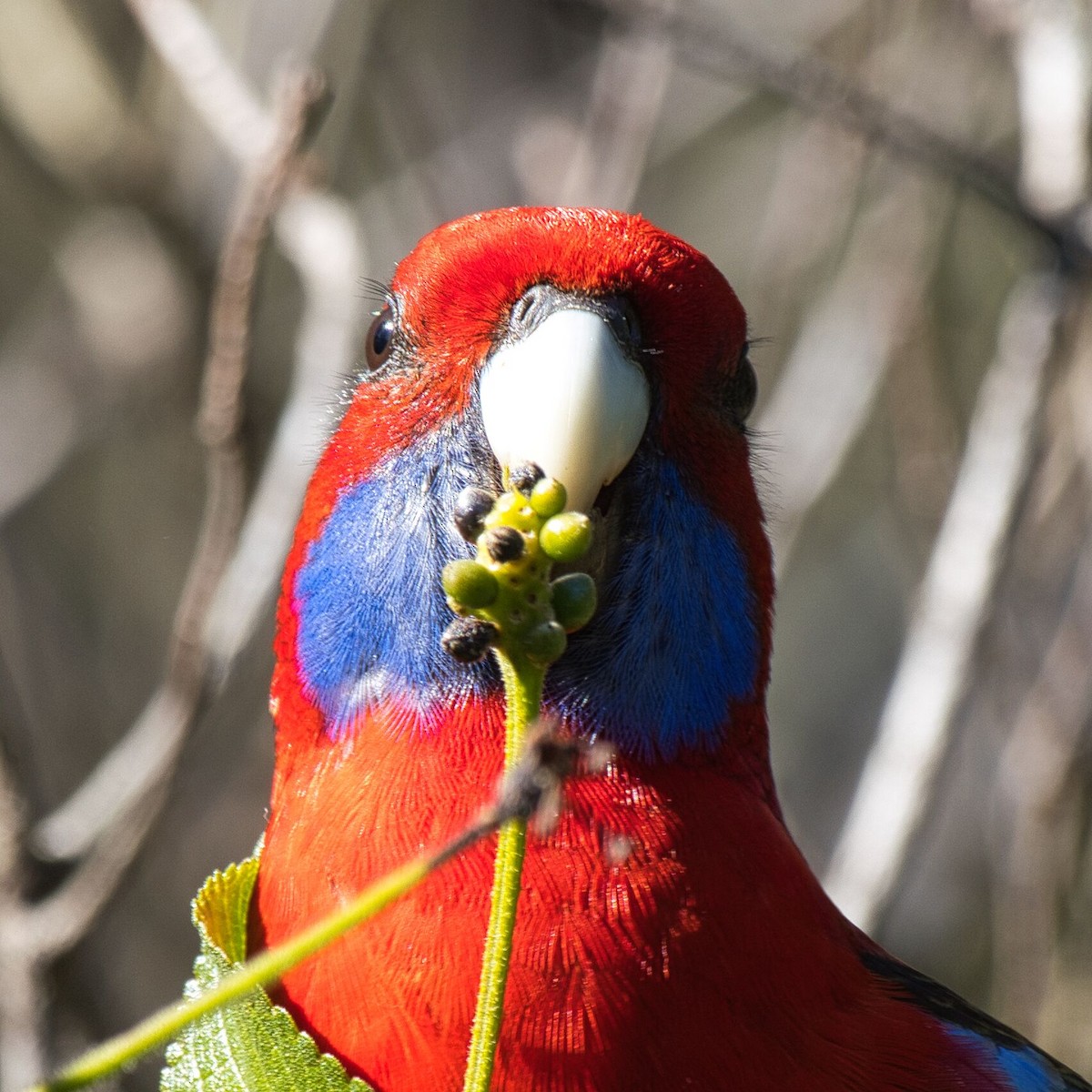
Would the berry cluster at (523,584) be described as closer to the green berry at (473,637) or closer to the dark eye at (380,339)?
the green berry at (473,637)

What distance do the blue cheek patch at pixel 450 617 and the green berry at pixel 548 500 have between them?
0.84m

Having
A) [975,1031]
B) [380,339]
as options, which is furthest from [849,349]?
[975,1031]

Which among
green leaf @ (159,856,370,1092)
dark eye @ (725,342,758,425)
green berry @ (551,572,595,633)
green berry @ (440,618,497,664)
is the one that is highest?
dark eye @ (725,342,758,425)

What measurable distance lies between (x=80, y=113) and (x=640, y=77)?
1.62 meters

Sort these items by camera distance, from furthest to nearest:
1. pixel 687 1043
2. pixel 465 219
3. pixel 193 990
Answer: pixel 465 219
pixel 687 1043
pixel 193 990

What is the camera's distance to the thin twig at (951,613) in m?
3.12

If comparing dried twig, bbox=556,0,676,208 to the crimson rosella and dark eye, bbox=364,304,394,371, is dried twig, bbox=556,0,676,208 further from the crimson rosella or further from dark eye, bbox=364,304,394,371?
the crimson rosella

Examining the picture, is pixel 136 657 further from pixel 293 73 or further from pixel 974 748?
pixel 293 73

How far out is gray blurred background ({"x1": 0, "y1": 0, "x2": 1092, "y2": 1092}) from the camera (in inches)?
116

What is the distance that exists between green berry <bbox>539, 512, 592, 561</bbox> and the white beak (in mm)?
676

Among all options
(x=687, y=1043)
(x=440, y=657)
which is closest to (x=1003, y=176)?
(x=440, y=657)

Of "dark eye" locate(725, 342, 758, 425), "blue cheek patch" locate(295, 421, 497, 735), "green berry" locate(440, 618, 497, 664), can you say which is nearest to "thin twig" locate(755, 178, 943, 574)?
"dark eye" locate(725, 342, 758, 425)

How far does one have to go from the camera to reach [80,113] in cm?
445

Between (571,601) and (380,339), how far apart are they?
49.7 inches
